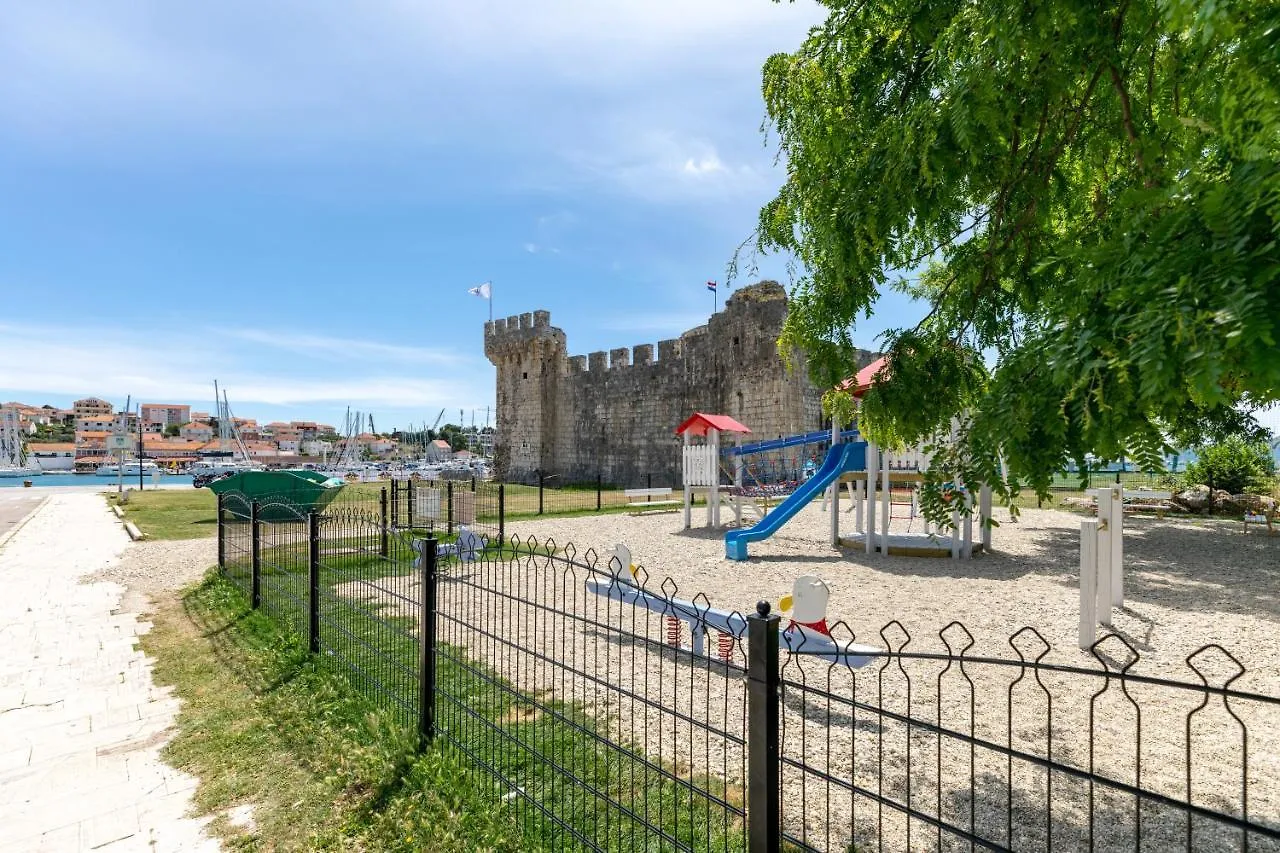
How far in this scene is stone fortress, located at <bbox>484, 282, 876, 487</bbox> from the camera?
997 inches

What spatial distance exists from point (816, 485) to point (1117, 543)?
526 centimetres

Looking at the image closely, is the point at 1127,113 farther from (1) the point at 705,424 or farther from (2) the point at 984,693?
(1) the point at 705,424

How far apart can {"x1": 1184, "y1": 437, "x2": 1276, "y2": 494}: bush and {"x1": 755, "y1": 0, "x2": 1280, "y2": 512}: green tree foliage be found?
54.8ft

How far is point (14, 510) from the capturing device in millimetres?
20344

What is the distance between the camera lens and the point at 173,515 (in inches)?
734

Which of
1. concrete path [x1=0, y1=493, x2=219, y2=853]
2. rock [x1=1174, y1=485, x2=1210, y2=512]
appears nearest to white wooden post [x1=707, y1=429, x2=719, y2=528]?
concrete path [x1=0, y1=493, x2=219, y2=853]

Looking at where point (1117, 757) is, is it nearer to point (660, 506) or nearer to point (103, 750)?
point (103, 750)

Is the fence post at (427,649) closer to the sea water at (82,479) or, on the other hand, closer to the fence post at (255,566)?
the fence post at (255,566)

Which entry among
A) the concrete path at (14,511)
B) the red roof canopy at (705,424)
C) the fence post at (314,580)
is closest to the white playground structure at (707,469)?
the red roof canopy at (705,424)

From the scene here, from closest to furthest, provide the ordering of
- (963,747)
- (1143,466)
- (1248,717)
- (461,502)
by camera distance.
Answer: (1143,466), (963,747), (1248,717), (461,502)

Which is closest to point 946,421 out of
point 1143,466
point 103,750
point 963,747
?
point 1143,466

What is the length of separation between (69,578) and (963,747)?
11526 mm

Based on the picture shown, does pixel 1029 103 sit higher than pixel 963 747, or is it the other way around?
pixel 1029 103

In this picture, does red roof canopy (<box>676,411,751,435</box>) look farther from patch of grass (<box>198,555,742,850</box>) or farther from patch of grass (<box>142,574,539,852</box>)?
patch of grass (<box>142,574,539,852</box>)
